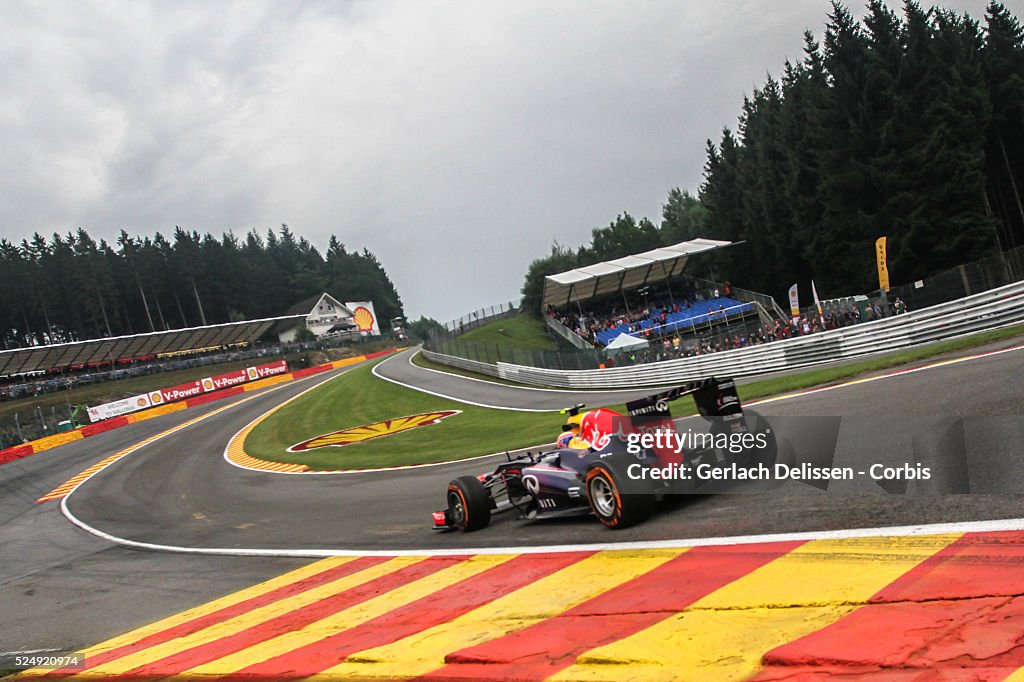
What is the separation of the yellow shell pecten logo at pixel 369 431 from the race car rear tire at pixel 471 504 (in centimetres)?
1680

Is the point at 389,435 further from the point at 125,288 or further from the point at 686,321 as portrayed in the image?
the point at 125,288

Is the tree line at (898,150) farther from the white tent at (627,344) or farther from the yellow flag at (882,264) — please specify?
the white tent at (627,344)

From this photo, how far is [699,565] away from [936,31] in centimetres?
4876

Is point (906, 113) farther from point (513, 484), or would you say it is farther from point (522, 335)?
point (513, 484)

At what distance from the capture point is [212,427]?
3697 centimetres

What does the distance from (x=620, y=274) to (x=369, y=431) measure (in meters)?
35.8

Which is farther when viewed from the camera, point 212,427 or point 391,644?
point 212,427

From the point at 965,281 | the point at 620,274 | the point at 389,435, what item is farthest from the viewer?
the point at 620,274

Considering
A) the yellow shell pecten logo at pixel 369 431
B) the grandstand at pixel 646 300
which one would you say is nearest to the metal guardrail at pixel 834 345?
the yellow shell pecten logo at pixel 369 431

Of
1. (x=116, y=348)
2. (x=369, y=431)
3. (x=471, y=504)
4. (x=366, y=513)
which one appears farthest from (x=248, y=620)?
(x=116, y=348)

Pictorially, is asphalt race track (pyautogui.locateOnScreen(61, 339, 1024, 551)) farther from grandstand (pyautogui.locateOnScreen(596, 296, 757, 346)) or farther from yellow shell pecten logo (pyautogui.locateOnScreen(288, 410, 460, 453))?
grandstand (pyautogui.locateOnScreen(596, 296, 757, 346))

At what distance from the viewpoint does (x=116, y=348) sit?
73.9 m

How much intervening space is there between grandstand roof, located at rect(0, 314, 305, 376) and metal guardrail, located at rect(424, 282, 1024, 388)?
56.8 metres

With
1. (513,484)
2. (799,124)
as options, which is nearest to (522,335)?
(799,124)
